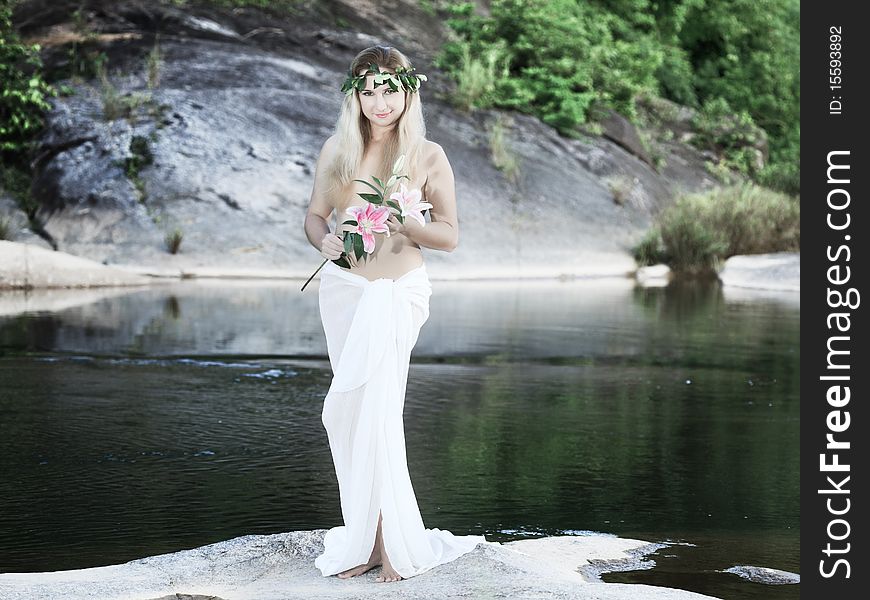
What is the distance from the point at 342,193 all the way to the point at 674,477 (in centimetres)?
258

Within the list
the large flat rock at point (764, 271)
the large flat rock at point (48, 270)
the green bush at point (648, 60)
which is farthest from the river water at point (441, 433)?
the green bush at point (648, 60)

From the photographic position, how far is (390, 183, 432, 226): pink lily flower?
406 cm

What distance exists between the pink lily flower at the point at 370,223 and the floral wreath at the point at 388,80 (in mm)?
428

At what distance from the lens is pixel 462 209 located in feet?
65.1

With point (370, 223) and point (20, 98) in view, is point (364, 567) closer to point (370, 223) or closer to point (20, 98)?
point (370, 223)

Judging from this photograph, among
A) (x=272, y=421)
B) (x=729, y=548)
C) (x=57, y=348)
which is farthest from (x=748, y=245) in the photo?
(x=729, y=548)

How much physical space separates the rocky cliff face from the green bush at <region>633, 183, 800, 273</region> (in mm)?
641

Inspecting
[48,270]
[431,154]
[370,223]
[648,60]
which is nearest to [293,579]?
[370,223]

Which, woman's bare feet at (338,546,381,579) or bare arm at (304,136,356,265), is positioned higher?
bare arm at (304,136,356,265)

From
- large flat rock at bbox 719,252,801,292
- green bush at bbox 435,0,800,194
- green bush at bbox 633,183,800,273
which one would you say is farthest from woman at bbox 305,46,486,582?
green bush at bbox 435,0,800,194

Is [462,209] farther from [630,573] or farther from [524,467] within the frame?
[630,573]

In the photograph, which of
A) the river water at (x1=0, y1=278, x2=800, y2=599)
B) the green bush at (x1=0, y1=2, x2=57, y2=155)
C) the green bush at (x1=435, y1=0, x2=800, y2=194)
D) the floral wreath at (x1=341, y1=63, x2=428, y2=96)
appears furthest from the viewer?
the green bush at (x1=435, y1=0, x2=800, y2=194)

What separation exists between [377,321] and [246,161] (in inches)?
627

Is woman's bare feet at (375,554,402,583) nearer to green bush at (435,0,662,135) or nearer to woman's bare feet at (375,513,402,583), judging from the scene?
woman's bare feet at (375,513,402,583)
